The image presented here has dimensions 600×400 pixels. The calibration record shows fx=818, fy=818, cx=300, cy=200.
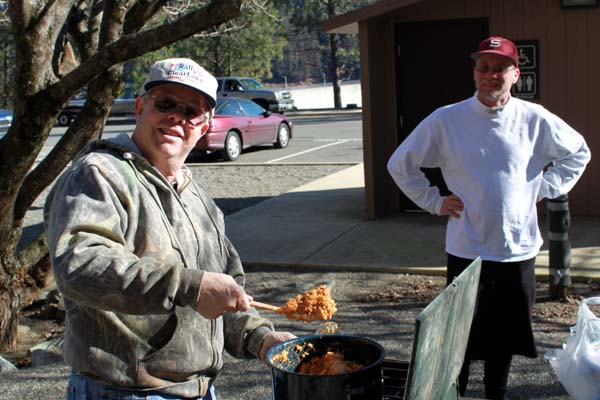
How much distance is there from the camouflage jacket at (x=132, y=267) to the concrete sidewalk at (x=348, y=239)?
526 centimetres

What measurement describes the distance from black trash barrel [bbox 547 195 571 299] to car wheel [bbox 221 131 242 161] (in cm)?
1240

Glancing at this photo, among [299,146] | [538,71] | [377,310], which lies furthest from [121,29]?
[299,146]

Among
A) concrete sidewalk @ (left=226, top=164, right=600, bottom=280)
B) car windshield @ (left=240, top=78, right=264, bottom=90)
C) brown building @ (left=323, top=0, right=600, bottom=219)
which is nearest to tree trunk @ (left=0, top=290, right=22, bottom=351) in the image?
concrete sidewalk @ (left=226, top=164, right=600, bottom=280)

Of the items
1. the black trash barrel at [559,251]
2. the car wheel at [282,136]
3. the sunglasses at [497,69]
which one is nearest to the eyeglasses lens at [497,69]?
the sunglasses at [497,69]

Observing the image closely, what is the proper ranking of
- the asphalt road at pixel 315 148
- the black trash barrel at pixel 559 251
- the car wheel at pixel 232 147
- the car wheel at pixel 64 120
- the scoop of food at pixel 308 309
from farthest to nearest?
the car wheel at pixel 64 120 → the car wheel at pixel 232 147 → the asphalt road at pixel 315 148 → the black trash barrel at pixel 559 251 → the scoop of food at pixel 308 309

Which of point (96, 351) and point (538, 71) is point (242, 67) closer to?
point (538, 71)

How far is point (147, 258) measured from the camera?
202 cm

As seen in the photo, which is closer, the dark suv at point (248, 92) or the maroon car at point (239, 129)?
the maroon car at point (239, 129)

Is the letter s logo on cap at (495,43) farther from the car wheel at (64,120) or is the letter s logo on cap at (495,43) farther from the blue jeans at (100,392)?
the car wheel at (64,120)

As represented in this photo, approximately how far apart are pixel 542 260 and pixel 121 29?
430cm

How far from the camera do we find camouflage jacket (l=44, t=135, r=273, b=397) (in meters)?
1.96

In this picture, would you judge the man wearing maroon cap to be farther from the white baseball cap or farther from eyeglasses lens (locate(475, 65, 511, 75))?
the white baseball cap

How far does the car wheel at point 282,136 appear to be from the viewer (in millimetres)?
20922

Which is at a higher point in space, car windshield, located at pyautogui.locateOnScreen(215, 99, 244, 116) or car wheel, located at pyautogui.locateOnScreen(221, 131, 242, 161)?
car windshield, located at pyautogui.locateOnScreen(215, 99, 244, 116)
